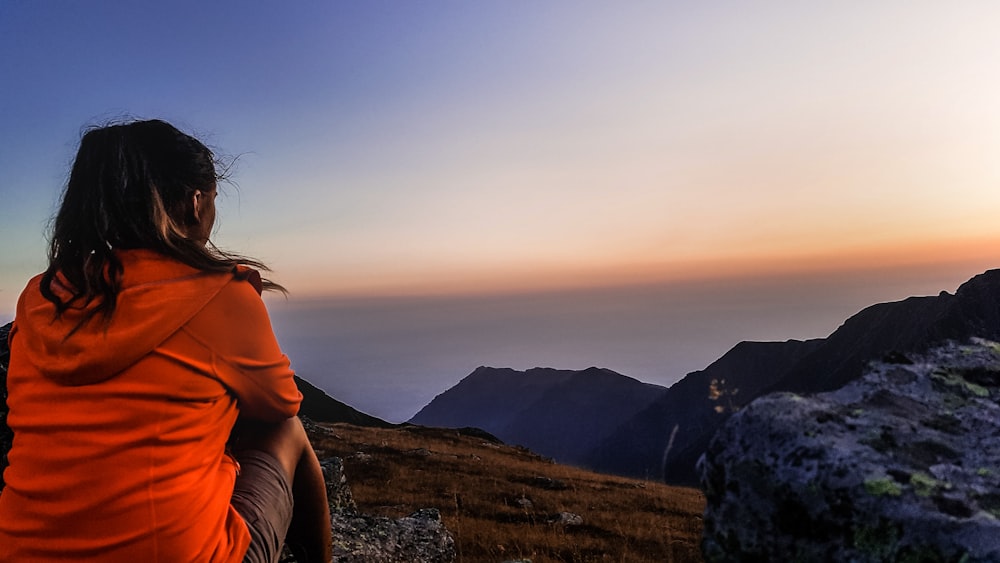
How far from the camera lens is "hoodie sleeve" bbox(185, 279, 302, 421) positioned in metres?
2.42

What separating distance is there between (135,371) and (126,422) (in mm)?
197

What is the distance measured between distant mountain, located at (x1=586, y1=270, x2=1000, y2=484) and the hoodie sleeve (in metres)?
84.4

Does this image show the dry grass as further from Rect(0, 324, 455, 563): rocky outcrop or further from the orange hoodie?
the orange hoodie

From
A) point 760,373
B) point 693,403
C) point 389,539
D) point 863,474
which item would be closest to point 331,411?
point 389,539

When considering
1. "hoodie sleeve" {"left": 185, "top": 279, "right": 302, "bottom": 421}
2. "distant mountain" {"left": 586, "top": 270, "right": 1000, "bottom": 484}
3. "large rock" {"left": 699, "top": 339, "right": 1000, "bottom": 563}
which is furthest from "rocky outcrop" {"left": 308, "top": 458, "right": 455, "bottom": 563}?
"distant mountain" {"left": 586, "top": 270, "right": 1000, "bottom": 484}

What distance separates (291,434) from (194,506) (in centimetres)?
94

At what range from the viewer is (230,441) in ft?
10.4

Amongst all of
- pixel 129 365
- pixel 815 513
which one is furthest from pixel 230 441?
pixel 815 513

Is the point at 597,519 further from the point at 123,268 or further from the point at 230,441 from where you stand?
the point at 123,268

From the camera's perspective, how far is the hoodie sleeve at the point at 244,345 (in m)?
2.42

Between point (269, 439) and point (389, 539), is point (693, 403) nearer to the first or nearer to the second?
point (389, 539)

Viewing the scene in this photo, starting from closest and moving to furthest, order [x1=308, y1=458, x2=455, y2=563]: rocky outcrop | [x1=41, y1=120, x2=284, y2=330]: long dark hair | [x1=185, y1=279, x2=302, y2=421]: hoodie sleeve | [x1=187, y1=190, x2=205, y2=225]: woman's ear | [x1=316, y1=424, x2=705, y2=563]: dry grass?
[x1=41, y1=120, x2=284, y2=330]: long dark hair → [x1=185, y1=279, x2=302, y2=421]: hoodie sleeve → [x1=187, y1=190, x2=205, y2=225]: woman's ear → [x1=308, y1=458, x2=455, y2=563]: rocky outcrop → [x1=316, y1=424, x2=705, y2=563]: dry grass

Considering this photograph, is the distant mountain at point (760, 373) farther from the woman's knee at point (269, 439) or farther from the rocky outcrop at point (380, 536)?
the woman's knee at point (269, 439)

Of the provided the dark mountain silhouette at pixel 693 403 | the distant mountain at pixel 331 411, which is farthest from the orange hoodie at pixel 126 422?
the dark mountain silhouette at pixel 693 403
